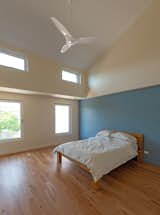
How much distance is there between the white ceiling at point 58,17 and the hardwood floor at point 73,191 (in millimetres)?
3517

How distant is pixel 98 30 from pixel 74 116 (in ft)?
11.9

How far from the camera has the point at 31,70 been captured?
391 cm

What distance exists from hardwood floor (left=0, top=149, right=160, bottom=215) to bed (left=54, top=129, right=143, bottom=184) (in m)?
0.27

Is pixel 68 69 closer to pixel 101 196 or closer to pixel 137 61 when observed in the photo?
pixel 137 61

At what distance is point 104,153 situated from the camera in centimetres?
255

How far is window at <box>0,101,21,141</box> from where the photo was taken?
158 inches

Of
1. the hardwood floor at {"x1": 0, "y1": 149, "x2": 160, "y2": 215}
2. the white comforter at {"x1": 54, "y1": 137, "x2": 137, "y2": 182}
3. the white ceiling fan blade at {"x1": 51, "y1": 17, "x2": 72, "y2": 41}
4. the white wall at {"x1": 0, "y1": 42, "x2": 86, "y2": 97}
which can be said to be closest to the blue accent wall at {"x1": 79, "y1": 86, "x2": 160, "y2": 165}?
the white comforter at {"x1": 54, "y1": 137, "x2": 137, "y2": 182}

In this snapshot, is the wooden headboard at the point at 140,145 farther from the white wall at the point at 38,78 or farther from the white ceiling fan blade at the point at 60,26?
the white ceiling fan blade at the point at 60,26

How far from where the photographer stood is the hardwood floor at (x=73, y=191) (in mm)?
1750

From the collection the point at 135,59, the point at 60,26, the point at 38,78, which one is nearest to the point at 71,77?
the point at 38,78

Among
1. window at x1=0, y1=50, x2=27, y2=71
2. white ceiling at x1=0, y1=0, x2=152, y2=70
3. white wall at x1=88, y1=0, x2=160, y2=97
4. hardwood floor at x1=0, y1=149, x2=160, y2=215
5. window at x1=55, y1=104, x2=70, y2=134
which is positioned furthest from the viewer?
window at x1=55, y1=104, x2=70, y2=134

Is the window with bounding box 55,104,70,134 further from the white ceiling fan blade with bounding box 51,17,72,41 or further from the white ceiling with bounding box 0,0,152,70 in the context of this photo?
the white ceiling fan blade with bounding box 51,17,72,41

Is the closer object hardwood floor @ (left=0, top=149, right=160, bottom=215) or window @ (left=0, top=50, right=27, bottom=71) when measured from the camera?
hardwood floor @ (left=0, top=149, right=160, bottom=215)

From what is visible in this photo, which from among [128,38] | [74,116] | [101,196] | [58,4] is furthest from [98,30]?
[101,196]
